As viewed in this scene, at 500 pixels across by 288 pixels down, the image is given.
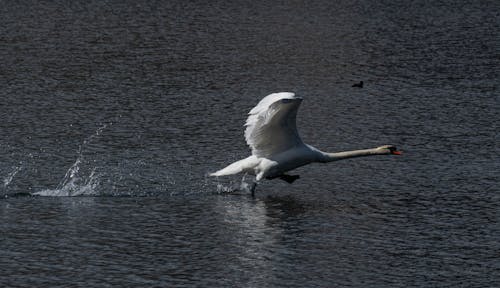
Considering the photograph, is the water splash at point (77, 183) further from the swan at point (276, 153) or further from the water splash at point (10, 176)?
the swan at point (276, 153)

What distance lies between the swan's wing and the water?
0.86m

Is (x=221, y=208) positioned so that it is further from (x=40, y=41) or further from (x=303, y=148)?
(x=40, y=41)

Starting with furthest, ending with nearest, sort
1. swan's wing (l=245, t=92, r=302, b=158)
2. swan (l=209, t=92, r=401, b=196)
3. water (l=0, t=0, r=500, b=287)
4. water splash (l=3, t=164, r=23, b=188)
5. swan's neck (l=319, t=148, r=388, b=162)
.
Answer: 1. swan's neck (l=319, t=148, r=388, b=162)
2. water splash (l=3, t=164, r=23, b=188)
3. swan (l=209, t=92, r=401, b=196)
4. swan's wing (l=245, t=92, r=302, b=158)
5. water (l=0, t=0, r=500, b=287)

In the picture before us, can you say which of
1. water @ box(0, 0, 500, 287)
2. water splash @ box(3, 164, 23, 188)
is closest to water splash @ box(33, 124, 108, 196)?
water @ box(0, 0, 500, 287)

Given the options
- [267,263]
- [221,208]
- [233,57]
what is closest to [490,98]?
[233,57]

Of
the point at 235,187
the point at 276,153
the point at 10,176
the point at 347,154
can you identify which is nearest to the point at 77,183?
the point at 10,176

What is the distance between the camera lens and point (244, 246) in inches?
720

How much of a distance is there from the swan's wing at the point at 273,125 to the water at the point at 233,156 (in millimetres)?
862

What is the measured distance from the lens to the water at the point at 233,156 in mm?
17531

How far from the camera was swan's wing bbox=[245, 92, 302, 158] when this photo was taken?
20.1 metres

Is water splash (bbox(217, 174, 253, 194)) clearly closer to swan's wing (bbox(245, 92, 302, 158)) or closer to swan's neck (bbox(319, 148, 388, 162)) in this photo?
swan's wing (bbox(245, 92, 302, 158))

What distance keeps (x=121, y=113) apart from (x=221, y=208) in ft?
26.6

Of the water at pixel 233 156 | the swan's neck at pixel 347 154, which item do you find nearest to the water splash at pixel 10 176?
the water at pixel 233 156

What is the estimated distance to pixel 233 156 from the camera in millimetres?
24234
